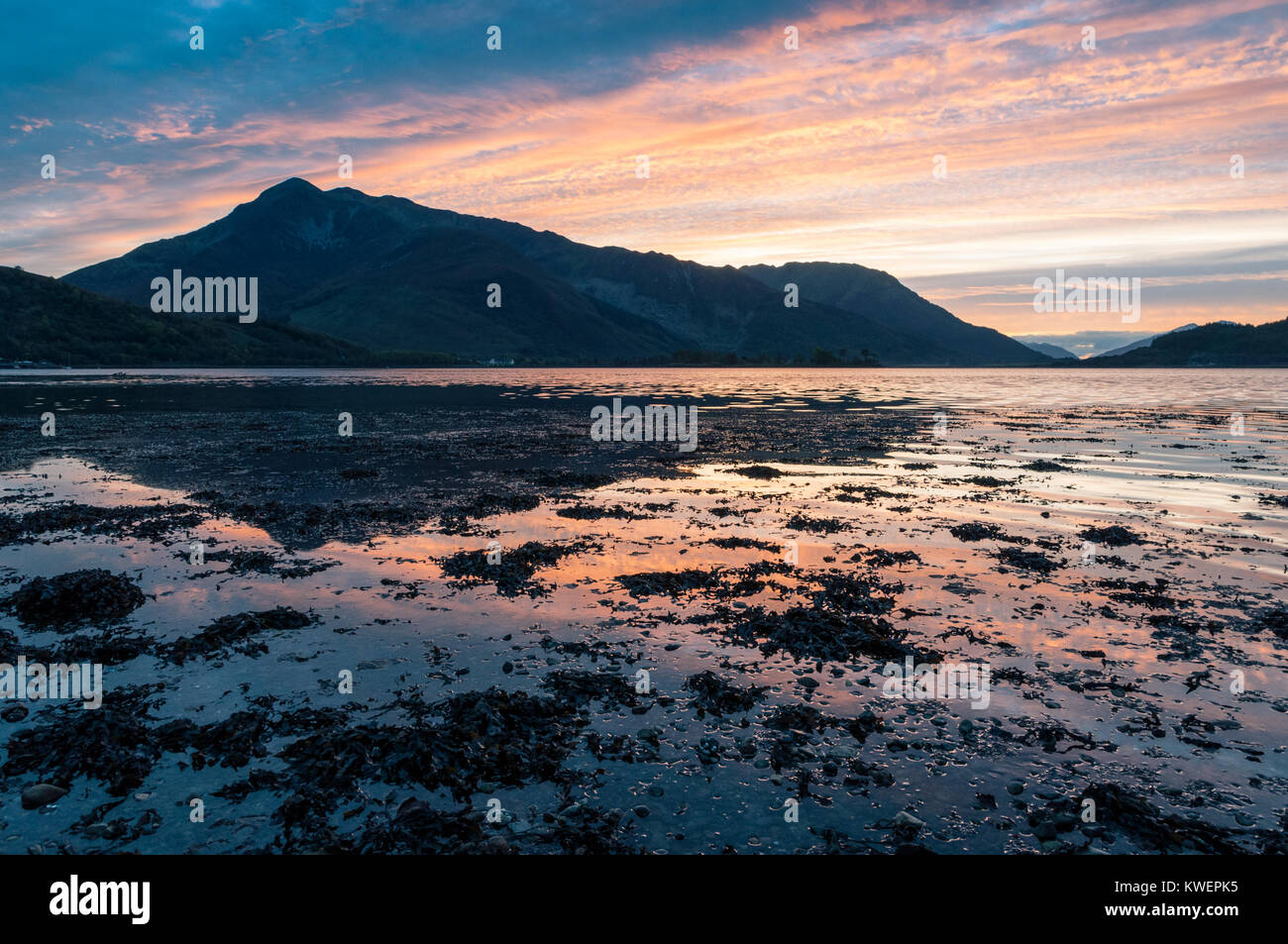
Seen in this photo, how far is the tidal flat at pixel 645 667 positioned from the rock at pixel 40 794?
0.20ft

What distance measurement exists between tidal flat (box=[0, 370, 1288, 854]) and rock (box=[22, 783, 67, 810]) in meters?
0.06

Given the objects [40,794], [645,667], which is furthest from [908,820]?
[40,794]

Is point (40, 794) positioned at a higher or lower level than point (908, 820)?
higher

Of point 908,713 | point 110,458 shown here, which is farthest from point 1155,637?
point 110,458

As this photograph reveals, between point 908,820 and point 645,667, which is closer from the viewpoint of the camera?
point 908,820

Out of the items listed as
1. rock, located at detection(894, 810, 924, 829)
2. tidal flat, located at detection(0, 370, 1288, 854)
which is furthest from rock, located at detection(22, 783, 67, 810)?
rock, located at detection(894, 810, 924, 829)

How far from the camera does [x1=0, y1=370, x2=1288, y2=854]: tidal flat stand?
7.60 m

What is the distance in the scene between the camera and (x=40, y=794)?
7.91m

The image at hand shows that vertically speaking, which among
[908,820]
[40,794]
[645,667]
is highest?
[645,667]

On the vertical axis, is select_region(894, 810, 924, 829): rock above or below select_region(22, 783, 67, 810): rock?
below

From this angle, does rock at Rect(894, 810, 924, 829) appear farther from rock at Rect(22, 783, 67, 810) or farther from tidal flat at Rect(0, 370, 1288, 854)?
rock at Rect(22, 783, 67, 810)

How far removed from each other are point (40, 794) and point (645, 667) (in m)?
7.88

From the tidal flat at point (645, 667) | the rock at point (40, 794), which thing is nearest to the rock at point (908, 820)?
the tidal flat at point (645, 667)

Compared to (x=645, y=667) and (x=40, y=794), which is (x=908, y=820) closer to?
(x=645, y=667)
